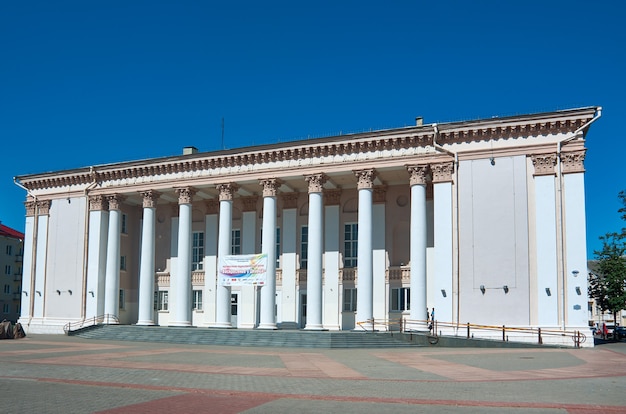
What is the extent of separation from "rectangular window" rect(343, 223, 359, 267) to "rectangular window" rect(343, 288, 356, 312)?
153cm

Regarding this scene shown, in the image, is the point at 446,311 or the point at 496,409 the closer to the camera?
the point at 496,409

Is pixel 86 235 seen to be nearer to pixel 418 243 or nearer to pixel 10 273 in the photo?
pixel 418 243

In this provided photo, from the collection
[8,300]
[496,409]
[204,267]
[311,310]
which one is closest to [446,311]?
[311,310]

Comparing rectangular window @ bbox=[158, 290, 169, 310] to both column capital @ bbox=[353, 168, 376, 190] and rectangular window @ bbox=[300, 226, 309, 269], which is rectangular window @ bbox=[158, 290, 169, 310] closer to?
rectangular window @ bbox=[300, 226, 309, 269]

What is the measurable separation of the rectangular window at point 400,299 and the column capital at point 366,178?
6416 mm

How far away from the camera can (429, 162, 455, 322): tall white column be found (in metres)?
31.8

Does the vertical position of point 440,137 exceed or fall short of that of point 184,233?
it exceeds it

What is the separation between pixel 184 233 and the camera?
39.5 m

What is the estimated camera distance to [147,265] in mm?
40312

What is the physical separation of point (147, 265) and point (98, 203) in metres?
5.98

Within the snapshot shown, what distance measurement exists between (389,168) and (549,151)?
26.5ft

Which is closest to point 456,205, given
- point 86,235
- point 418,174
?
point 418,174

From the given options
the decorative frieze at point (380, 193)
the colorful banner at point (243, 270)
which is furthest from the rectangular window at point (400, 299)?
the colorful banner at point (243, 270)

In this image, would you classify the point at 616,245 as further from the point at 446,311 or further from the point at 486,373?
the point at 486,373
